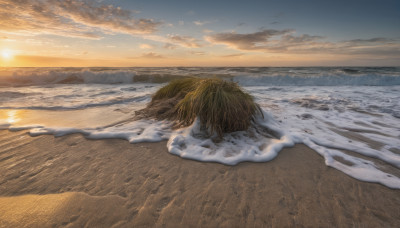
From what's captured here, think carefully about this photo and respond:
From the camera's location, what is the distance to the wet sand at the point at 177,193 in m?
1.43

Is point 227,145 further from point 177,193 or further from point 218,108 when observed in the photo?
point 177,193

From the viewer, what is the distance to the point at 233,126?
120 inches

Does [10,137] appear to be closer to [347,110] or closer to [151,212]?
[151,212]

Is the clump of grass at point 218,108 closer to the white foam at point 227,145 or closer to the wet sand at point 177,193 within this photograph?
the white foam at point 227,145

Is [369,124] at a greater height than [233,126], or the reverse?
[233,126]

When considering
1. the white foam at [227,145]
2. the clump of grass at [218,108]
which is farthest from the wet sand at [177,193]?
the clump of grass at [218,108]

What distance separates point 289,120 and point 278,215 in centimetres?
301

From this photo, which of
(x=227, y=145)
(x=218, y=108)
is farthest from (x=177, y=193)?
(x=218, y=108)

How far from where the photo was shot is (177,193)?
171cm

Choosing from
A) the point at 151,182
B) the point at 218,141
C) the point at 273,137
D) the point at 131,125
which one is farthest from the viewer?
the point at 131,125

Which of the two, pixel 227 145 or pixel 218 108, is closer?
pixel 227 145

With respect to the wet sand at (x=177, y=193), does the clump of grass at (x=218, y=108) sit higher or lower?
higher

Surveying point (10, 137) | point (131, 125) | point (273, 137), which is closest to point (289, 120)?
point (273, 137)

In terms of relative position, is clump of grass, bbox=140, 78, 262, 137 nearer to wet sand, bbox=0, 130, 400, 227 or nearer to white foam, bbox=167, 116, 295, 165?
white foam, bbox=167, 116, 295, 165
